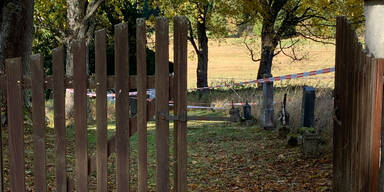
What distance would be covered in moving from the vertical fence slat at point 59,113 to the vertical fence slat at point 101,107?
0.96 ft

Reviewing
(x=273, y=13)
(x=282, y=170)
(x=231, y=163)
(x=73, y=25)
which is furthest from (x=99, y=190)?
(x=273, y=13)

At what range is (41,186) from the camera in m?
4.48

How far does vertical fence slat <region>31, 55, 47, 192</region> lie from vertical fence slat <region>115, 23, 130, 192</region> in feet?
2.12

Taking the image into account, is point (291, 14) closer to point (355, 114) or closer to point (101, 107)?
point (355, 114)

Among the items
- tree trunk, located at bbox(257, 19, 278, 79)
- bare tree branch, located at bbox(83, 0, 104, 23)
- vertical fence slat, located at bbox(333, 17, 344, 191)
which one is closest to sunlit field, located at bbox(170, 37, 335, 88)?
tree trunk, located at bbox(257, 19, 278, 79)

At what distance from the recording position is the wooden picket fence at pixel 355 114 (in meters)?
3.58

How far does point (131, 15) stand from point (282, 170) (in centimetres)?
1842

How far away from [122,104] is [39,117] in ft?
2.42

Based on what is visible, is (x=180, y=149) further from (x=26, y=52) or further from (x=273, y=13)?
(x=273, y=13)

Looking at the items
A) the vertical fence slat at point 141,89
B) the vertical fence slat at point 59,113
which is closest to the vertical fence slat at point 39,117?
the vertical fence slat at point 59,113

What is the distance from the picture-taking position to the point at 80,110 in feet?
14.1

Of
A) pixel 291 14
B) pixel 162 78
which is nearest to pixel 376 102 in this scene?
pixel 162 78

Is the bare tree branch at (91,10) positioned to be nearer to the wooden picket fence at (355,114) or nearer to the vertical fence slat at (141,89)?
the wooden picket fence at (355,114)

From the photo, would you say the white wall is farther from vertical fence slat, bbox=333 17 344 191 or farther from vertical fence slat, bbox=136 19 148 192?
vertical fence slat, bbox=136 19 148 192
